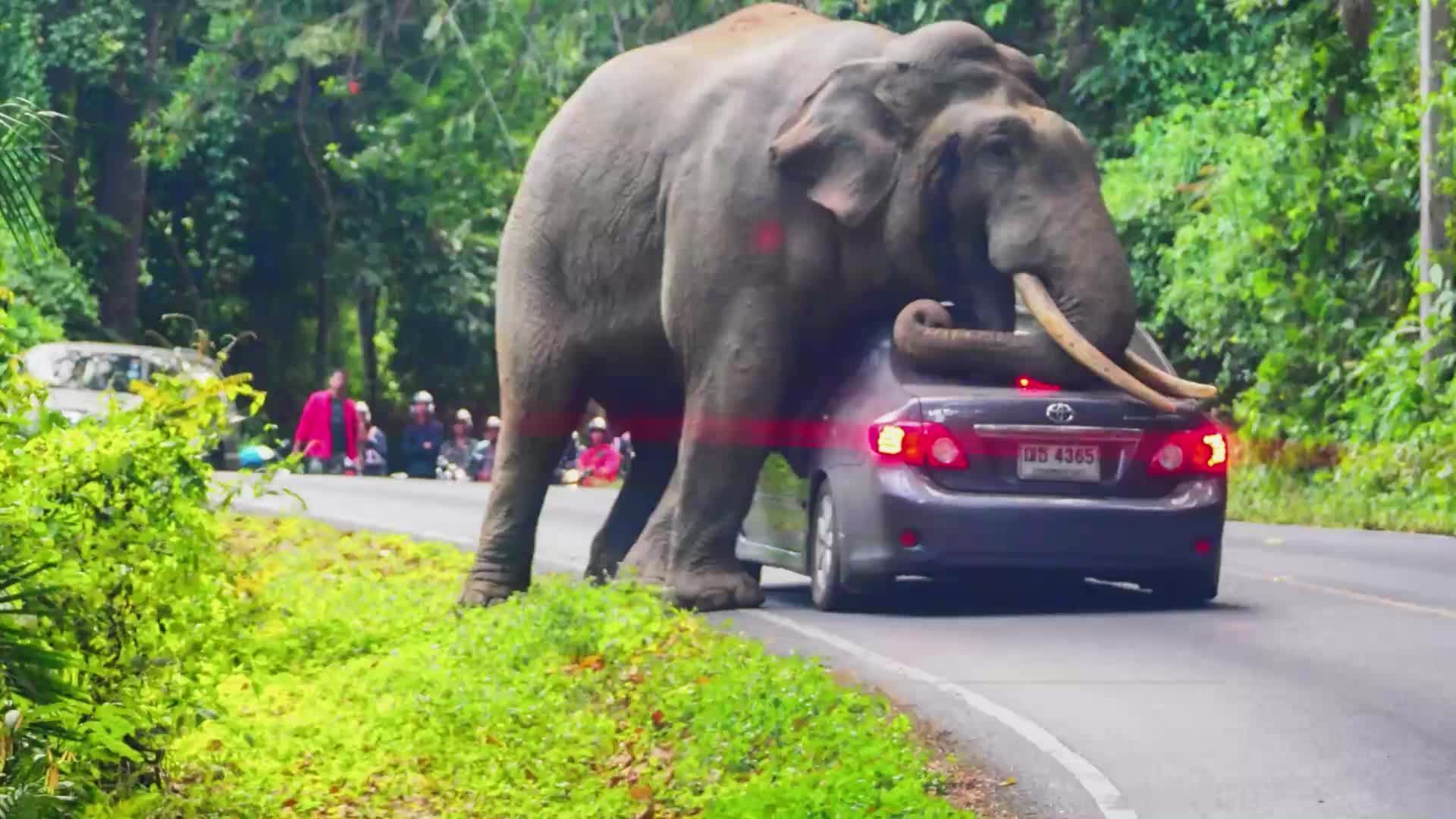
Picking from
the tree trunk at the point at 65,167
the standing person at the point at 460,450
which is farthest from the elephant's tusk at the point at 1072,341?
the tree trunk at the point at 65,167

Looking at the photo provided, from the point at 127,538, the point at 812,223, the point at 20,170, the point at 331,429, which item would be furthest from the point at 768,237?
the point at 331,429

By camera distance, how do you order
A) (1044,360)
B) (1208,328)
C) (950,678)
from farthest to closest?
(1208,328) < (1044,360) < (950,678)

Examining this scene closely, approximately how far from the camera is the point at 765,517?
15367mm

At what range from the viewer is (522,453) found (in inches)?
590

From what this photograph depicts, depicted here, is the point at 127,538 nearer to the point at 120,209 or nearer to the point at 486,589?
the point at 486,589

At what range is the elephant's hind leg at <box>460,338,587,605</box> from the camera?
1482 centimetres

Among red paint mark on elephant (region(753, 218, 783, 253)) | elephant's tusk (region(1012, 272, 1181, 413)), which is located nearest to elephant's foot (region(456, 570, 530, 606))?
red paint mark on elephant (region(753, 218, 783, 253))

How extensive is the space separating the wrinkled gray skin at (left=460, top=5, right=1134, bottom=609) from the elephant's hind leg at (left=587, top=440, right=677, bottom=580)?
996 mm

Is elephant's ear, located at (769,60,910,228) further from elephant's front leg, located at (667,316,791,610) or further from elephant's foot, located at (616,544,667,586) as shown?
elephant's foot, located at (616,544,667,586)

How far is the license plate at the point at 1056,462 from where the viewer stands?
1341 cm

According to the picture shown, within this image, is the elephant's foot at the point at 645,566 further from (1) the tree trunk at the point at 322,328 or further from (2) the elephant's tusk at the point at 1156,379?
(1) the tree trunk at the point at 322,328

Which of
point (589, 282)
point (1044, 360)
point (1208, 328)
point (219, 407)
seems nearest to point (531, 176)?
point (589, 282)

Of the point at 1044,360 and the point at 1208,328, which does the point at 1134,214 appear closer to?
the point at 1208,328

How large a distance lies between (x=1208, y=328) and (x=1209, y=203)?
5.67ft
